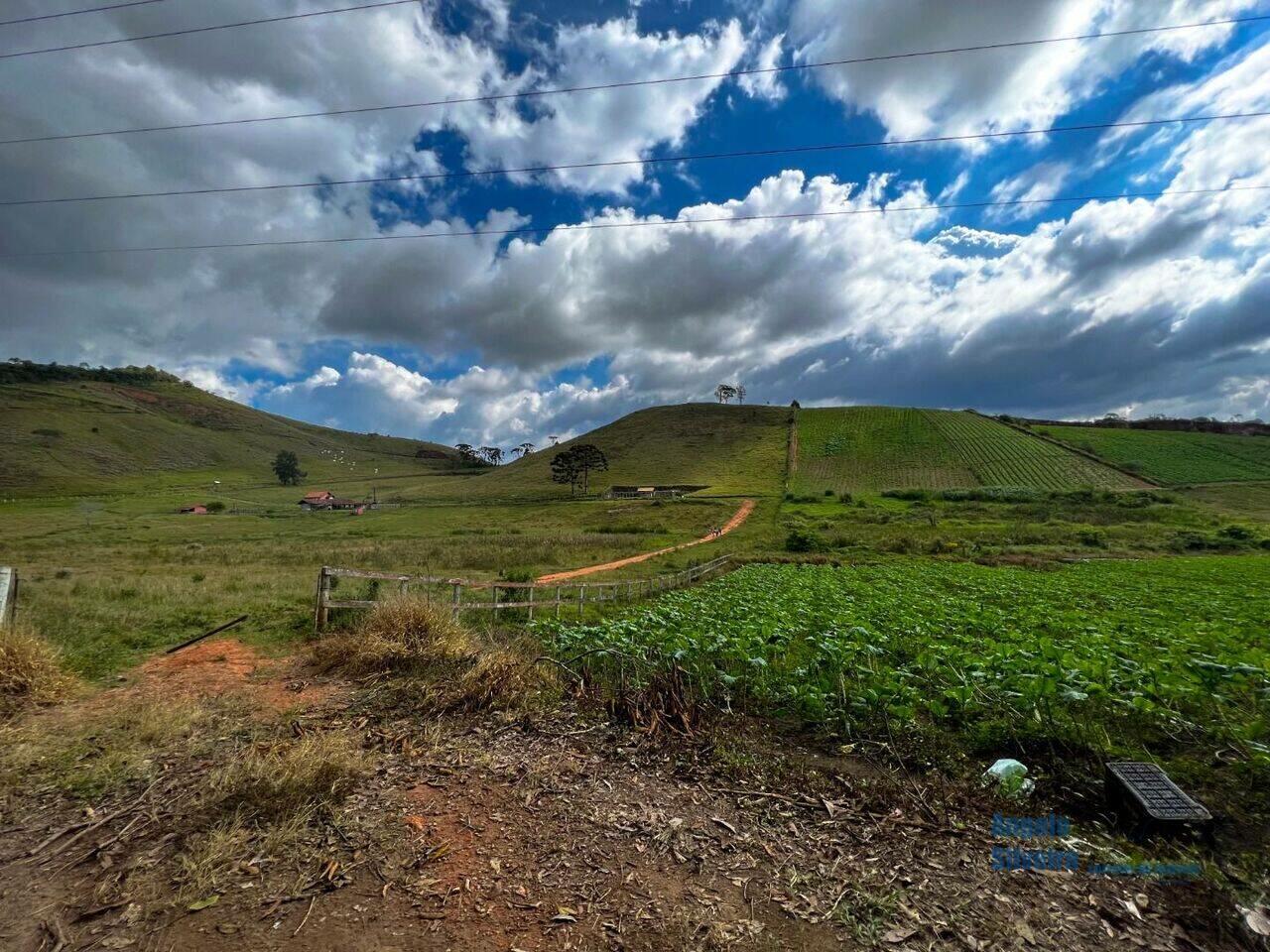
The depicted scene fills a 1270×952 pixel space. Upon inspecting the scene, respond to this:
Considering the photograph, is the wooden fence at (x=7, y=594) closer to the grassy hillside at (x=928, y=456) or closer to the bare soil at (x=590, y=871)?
the bare soil at (x=590, y=871)

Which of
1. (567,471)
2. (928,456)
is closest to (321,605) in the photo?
(567,471)

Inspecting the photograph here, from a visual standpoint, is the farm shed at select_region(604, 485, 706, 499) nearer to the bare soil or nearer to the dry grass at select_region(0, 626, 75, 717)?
the dry grass at select_region(0, 626, 75, 717)

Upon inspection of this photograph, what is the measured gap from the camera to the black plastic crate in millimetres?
4008

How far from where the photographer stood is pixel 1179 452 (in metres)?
91.6

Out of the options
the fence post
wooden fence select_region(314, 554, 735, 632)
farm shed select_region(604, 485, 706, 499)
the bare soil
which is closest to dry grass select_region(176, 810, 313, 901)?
the bare soil

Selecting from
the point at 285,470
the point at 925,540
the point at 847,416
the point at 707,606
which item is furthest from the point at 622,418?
the point at 707,606

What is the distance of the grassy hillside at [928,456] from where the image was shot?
8100cm

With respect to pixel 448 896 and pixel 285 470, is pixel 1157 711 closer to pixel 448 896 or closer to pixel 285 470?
pixel 448 896

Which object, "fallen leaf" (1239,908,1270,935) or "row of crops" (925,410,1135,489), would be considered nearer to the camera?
"fallen leaf" (1239,908,1270,935)

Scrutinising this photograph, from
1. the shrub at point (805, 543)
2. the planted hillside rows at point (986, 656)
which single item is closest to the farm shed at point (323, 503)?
the shrub at point (805, 543)

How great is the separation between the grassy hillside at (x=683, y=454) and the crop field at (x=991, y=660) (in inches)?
2557

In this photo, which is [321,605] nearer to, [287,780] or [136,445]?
[287,780]

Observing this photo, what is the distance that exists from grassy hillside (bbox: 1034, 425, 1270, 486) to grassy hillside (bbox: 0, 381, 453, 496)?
179m

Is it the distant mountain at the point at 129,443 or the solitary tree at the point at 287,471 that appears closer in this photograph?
the distant mountain at the point at 129,443
